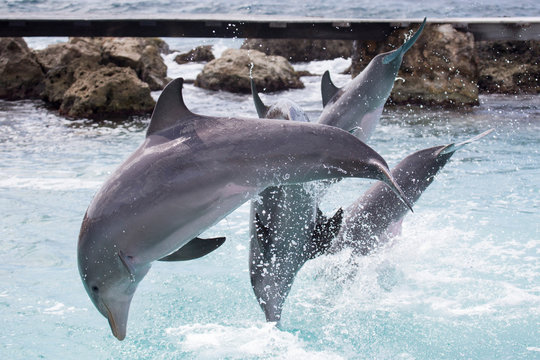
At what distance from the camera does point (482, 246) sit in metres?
5.59

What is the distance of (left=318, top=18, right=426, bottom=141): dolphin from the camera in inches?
187

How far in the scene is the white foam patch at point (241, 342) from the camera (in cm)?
379

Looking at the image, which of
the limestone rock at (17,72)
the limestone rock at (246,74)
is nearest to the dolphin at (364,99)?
the limestone rock at (246,74)

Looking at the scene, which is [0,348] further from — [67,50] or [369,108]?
[67,50]

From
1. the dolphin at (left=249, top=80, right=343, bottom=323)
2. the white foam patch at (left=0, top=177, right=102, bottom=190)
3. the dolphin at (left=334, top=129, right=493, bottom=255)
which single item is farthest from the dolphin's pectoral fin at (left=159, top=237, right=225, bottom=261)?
the white foam patch at (left=0, top=177, right=102, bottom=190)

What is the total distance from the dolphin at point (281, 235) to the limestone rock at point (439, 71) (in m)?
9.20

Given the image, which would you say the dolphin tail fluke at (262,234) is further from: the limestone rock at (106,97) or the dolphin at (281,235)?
the limestone rock at (106,97)

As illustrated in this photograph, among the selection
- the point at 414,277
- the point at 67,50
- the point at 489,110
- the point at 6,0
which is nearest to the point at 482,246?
the point at 414,277

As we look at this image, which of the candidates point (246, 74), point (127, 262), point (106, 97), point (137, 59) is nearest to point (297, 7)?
point (246, 74)

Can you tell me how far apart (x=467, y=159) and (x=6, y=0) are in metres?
31.1

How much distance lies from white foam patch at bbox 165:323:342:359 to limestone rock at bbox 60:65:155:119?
28.9 feet

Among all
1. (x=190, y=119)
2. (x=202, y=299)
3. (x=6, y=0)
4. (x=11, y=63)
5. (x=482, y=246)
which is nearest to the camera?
(x=190, y=119)

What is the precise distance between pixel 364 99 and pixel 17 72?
12.0 meters

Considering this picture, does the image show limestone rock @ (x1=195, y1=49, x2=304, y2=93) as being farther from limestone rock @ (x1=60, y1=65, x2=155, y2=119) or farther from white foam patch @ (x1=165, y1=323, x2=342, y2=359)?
white foam patch @ (x1=165, y1=323, x2=342, y2=359)
